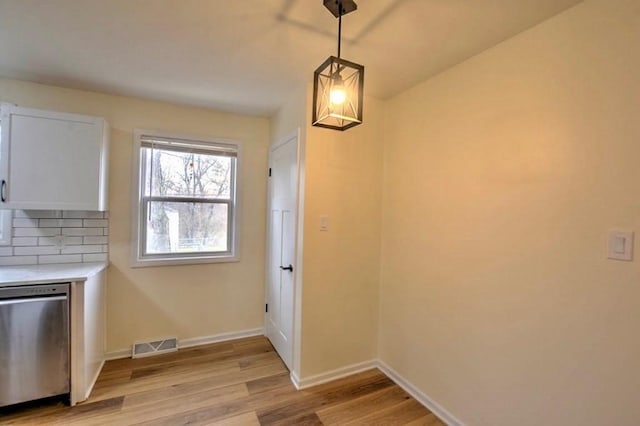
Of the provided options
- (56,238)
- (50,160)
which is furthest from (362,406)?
(50,160)

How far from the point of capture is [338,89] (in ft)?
4.12

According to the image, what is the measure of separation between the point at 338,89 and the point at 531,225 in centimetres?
128

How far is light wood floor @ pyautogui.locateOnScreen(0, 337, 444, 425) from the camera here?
1.98 meters

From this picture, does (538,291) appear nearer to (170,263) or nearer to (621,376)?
(621,376)

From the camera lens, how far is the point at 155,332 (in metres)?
2.86

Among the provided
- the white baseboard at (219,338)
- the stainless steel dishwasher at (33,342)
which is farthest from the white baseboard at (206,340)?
the stainless steel dishwasher at (33,342)

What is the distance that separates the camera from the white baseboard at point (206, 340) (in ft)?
8.94


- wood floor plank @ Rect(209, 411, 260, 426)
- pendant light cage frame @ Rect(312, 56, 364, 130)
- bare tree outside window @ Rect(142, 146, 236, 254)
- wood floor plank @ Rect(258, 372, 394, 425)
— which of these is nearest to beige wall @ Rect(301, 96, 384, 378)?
wood floor plank @ Rect(258, 372, 394, 425)

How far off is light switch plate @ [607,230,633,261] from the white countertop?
3.11 metres

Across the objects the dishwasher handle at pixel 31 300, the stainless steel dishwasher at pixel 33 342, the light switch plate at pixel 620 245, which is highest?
the light switch plate at pixel 620 245

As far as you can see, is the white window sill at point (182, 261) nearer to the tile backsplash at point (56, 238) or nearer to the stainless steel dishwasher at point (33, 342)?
the tile backsplash at point (56, 238)

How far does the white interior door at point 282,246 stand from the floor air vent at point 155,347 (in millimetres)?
956

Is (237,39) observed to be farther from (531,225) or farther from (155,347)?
(155,347)

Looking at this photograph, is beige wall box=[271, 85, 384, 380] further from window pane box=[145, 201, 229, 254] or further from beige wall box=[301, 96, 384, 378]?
window pane box=[145, 201, 229, 254]
